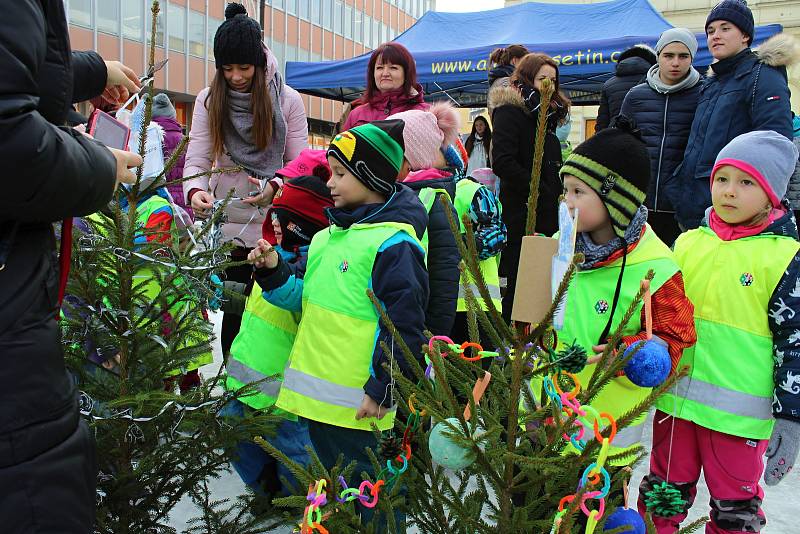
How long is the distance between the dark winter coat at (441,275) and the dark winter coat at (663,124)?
1.90 metres

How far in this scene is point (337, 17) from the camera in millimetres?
40344

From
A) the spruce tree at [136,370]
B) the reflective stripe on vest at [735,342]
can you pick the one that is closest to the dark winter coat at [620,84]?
the reflective stripe on vest at [735,342]

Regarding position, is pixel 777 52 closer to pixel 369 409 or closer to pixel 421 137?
pixel 421 137

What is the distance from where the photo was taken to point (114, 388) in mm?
2062

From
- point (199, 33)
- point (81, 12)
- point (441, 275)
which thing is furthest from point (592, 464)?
point (199, 33)

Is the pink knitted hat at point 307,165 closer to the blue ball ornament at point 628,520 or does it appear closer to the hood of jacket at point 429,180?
the hood of jacket at point 429,180

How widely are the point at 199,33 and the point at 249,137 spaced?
2877 centimetres

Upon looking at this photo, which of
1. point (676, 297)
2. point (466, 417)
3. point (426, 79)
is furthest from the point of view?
point (426, 79)

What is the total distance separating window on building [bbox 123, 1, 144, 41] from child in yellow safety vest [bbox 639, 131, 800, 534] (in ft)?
89.5

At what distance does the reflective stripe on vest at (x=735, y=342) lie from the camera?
237 centimetres

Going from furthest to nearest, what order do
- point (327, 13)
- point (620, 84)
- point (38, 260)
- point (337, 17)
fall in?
point (337, 17) < point (327, 13) < point (620, 84) < point (38, 260)

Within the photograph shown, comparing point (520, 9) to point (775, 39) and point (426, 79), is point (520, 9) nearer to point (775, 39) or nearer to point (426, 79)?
point (426, 79)

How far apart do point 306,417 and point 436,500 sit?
0.87 metres

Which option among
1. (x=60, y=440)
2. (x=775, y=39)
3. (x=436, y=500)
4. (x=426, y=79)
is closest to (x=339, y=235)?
(x=436, y=500)
